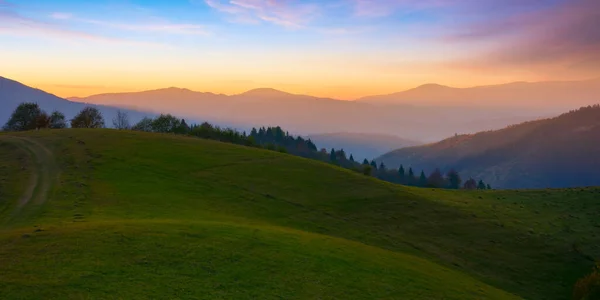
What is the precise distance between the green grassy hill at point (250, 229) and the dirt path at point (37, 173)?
181 mm

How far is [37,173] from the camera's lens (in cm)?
4619

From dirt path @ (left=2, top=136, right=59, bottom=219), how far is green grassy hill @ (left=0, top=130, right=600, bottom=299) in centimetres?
18

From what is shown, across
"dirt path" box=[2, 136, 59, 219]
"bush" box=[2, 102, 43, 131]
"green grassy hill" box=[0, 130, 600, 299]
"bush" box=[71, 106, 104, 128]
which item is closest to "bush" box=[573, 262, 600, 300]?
"green grassy hill" box=[0, 130, 600, 299]

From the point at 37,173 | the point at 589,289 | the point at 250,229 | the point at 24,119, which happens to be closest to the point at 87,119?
the point at 24,119

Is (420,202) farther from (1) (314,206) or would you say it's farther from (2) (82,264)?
(2) (82,264)

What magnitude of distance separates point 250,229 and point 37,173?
29.2 m

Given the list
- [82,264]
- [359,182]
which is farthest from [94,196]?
[359,182]

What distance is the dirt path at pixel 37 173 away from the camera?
36.3m

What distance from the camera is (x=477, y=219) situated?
44656mm

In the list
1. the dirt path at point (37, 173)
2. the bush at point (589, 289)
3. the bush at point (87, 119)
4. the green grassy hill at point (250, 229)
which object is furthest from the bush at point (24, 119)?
the bush at point (589, 289)

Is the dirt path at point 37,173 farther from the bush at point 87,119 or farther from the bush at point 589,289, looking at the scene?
the bush at point 87,119

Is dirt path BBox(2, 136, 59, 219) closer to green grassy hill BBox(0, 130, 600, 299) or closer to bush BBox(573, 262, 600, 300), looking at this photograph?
green grassy hill BBox(0, 130, 600, 299)

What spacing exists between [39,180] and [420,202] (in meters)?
39.4

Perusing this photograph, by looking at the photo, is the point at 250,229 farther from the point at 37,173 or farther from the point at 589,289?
the point at 37,173
